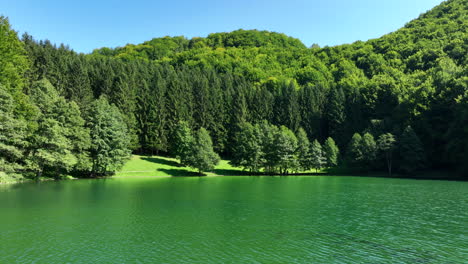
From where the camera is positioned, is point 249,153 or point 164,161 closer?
point 249,153

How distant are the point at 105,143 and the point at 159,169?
17553 mm

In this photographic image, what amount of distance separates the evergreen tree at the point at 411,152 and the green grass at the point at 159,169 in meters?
46.1

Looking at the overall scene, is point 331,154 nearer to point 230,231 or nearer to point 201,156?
point 201,156

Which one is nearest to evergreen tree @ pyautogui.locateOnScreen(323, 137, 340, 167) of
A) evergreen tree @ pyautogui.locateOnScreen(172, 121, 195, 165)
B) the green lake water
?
evergreen tree @ pyautogui.locateOnScreen(172, 121, 195, 165)

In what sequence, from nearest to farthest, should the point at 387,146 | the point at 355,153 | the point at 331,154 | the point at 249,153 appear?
the point at 387,146, the point at 249,153, the point at 355,153, the point at 331,154

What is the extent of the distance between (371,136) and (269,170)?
33.6 meters

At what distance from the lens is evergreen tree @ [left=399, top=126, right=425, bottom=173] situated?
8606cm

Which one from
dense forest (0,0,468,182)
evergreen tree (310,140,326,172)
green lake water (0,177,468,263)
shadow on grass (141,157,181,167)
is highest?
dense forest (0,0,468,182)

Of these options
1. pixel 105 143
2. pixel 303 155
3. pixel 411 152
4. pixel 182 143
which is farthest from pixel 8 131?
pixel 411 152

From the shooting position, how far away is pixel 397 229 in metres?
23.5

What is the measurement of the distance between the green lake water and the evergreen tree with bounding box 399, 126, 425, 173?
5456cm

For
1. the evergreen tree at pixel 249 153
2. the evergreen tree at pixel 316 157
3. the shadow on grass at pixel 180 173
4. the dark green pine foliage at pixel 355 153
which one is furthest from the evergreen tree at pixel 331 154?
the shadow on grass at pixel 180 173

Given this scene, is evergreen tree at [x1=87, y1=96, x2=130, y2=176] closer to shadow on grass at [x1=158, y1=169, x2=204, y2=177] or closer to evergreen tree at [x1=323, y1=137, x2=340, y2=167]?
shadow on grass at [x1=158, y1=169, x2=204, y2=177]

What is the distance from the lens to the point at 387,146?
301 ft
